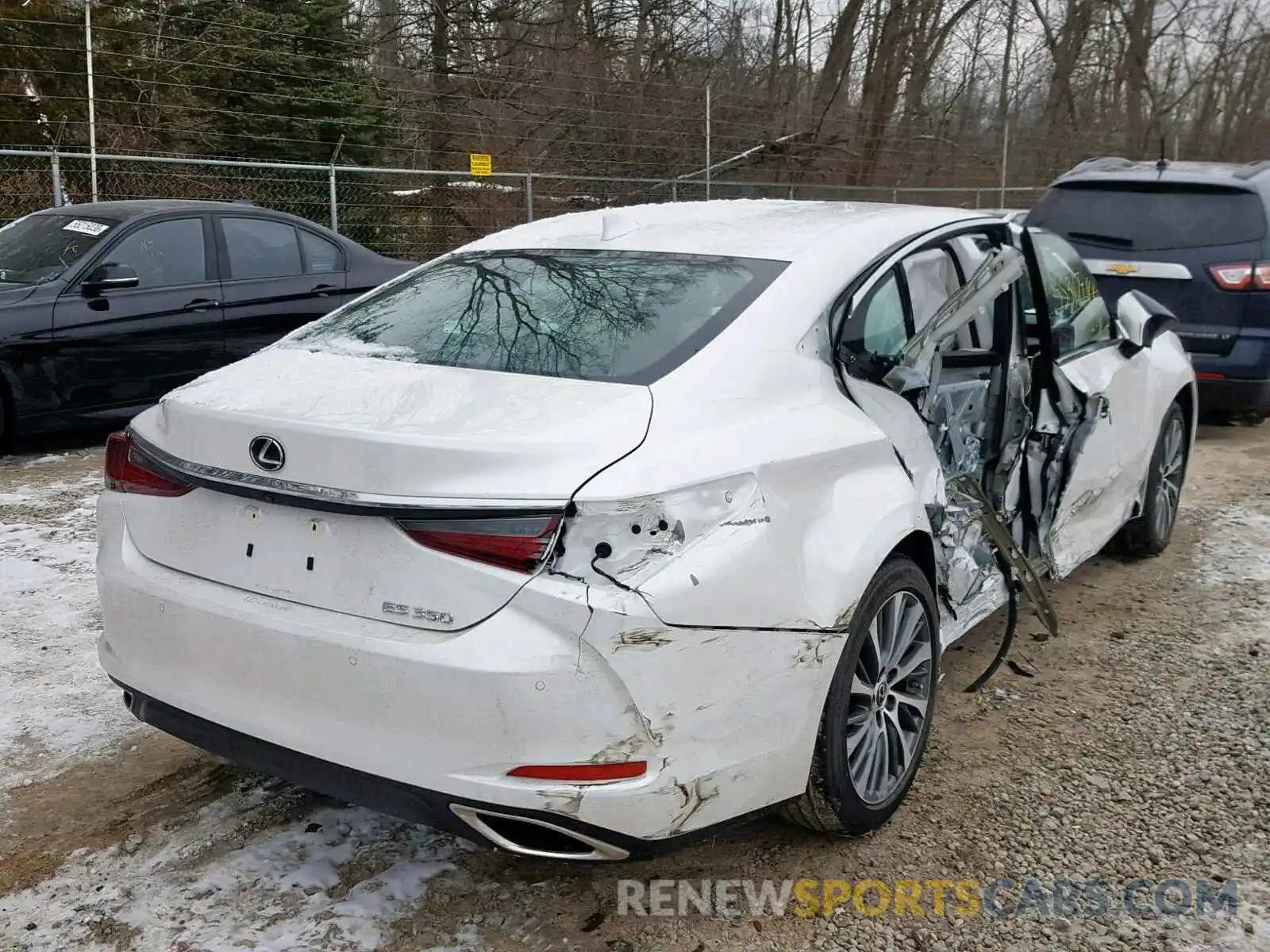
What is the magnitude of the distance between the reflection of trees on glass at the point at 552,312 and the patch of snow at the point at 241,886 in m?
1.21

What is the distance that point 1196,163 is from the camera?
26.1 ft

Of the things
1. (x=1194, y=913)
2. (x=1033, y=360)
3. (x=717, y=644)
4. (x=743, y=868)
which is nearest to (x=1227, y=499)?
(x=1033, y=360)

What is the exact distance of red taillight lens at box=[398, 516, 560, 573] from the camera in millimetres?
2191

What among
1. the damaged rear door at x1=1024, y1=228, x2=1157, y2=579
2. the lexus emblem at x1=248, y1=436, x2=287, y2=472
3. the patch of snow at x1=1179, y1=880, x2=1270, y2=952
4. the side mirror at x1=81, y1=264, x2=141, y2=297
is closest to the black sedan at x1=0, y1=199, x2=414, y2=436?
the side mirror at x1=81, y1=264, x2=141, y2=297

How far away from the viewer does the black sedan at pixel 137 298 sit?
21.4ft

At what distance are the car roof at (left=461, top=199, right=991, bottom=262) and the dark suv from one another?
4080 mm

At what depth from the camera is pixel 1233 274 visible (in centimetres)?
708

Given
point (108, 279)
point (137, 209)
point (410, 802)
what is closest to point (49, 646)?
point (410, 802)

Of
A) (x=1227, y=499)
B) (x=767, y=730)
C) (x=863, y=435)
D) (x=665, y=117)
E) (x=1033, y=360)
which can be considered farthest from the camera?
(x=665, y=117)

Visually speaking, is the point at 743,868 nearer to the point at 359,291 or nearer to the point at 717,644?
the point at 717,644

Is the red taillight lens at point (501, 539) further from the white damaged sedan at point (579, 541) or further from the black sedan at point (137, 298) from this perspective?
the black sedan at point (137, 298)

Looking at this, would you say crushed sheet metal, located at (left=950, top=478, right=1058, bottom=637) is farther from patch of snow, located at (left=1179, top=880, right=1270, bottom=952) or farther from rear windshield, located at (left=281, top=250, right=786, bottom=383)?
patch of snow, located at (left=1179, top=880, right=1270, bottom=952)

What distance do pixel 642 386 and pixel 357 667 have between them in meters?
0.85

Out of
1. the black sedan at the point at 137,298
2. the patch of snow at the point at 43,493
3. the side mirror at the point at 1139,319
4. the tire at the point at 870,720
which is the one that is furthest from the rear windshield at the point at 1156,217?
the patch of snow at the point at 43,493
